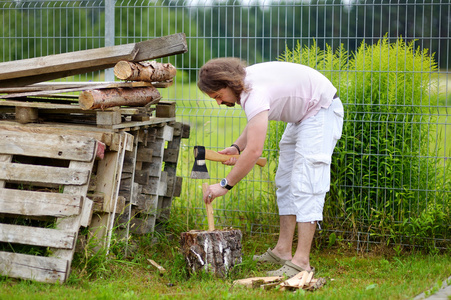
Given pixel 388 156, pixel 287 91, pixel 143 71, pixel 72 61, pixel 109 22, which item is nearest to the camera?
pixel 287 91

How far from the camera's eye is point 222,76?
13.9 feet

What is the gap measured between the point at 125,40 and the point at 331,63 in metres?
2.37

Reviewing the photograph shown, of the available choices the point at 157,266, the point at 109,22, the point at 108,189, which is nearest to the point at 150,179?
the point at 108,189

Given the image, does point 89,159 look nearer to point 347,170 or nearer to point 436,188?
point 347,170

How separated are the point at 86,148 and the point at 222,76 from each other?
3.75ft

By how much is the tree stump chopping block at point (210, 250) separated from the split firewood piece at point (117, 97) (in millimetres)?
1217

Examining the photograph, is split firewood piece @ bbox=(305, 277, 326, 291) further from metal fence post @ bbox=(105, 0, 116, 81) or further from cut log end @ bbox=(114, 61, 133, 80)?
metal fence post @ bbox=(105, 0, 116, 81)

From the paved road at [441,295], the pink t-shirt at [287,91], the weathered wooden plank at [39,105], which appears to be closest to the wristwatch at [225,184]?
the pink t-shirt at [287,91]

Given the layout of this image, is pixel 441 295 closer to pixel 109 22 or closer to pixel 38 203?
pixel 38 203

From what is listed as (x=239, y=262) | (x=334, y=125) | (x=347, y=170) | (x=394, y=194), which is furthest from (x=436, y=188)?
(x=239, y=262)

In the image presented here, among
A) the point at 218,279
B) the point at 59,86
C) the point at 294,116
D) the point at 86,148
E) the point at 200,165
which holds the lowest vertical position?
the point at 218,279

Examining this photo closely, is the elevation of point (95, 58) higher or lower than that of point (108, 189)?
higher

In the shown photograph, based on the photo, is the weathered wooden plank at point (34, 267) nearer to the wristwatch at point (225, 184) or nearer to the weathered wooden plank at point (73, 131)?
the weathered wooden plank at point (73, 131)

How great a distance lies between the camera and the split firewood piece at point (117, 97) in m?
4.40
